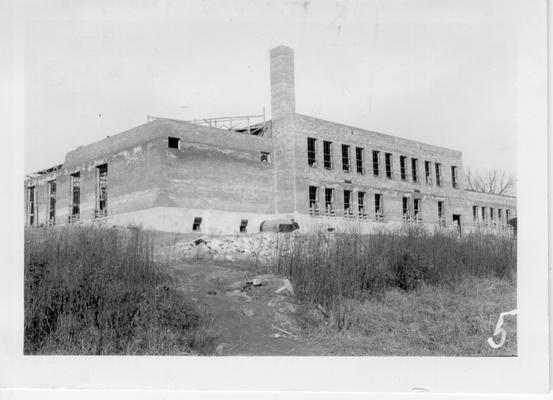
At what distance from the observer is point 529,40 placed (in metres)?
5.30

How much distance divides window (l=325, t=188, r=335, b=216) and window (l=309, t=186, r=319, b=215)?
2.52ft

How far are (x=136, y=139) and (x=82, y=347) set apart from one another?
58.5 feet

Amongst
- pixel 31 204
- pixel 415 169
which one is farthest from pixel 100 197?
pixel 415 169

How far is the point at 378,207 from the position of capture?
100 feet

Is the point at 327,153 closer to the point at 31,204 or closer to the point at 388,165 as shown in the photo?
the point at 388,165

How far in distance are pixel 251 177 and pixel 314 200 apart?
11.7 ft

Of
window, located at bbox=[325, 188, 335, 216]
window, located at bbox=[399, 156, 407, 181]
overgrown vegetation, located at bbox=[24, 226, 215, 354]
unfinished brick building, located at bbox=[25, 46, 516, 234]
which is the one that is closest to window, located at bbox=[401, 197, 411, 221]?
unfinished brick building, located at bbox=[25, 46, 516, 234]

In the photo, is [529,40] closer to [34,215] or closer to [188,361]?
[188,361]

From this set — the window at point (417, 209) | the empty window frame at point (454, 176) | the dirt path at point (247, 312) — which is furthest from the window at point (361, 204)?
the dirt path at point (247, 312)

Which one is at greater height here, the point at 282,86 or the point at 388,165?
the point at 282,86

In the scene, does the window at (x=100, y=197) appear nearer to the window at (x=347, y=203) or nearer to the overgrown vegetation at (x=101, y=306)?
the window at (x=347, y=203)

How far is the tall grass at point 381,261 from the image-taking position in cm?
1120

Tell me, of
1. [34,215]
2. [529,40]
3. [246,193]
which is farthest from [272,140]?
[529,40]

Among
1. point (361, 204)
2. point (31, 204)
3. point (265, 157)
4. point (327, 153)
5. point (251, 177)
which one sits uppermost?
point (327, 153)
